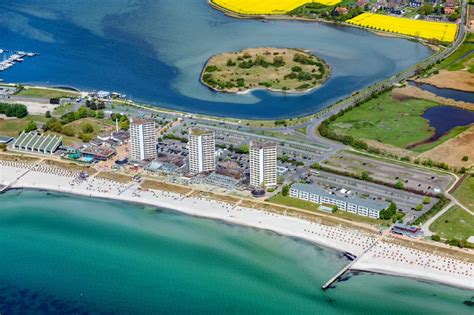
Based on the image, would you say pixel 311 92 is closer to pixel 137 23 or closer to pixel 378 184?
pixel 378 184

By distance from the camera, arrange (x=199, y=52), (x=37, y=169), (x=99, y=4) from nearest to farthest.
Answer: (x=37, y=169)
(x=199, y=52)
(x=99, y=4)

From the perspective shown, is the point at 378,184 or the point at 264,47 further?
the point at 264,47

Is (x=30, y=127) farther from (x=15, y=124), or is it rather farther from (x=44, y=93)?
(x=44, y=93)

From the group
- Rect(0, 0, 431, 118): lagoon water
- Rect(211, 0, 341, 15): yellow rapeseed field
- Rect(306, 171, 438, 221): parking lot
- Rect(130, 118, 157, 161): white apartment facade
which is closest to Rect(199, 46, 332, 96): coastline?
Rect(0, 0, 431, 118): lagoon water

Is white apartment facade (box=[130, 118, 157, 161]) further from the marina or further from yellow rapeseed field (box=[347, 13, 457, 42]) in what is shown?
yellow rapeseed field (box=[347, 13, 457, 42])

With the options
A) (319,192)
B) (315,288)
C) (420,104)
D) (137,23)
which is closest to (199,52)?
(137,23)

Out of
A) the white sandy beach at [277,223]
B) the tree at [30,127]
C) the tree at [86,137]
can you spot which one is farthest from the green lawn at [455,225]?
the tree at [30,127]

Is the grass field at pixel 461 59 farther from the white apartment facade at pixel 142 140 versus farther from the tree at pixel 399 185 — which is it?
the white apartment facade at pixel 142 140
